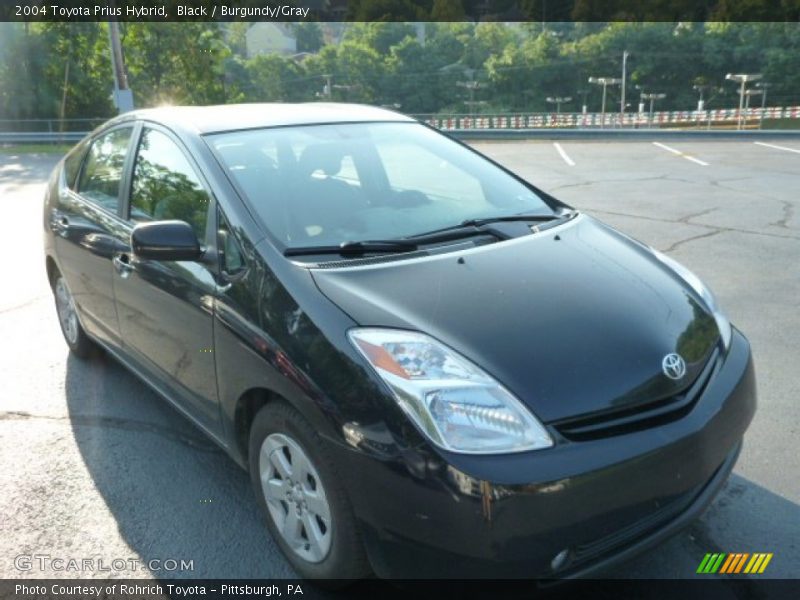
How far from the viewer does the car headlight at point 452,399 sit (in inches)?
82.5

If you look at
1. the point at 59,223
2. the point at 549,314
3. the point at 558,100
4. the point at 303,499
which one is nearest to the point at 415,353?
the point at 549,314

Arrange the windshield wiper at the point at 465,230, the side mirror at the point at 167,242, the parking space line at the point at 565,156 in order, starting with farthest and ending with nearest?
the parking space line at the point at 565,156 → the windshield wiper at the point at 465,230 → the side mirror at the point at 167,242

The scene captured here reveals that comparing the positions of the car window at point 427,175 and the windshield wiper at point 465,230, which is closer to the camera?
the windshield wiper at point 465,230

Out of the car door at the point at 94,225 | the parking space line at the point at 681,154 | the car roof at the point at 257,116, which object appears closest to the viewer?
the car roof at the point at 257,116

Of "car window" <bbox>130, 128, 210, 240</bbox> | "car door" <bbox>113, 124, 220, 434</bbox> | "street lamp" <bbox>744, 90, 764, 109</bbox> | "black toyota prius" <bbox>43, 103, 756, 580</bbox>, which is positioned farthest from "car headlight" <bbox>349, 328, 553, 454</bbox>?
"street lamp" <bbox>744, 90, 764, 109</bbox>

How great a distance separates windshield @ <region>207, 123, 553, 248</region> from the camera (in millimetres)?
2988

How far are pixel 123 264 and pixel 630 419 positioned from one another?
2.45m

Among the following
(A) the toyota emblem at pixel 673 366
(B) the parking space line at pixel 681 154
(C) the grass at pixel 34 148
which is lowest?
(C) the grass at pixel 34 148

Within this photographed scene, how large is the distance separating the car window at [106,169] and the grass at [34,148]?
68.9 feet

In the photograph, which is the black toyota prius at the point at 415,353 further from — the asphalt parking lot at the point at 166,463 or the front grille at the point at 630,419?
the asphalt parking lot at the point at 166,463

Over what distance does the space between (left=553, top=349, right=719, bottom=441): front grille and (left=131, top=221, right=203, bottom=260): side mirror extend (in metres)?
1.55

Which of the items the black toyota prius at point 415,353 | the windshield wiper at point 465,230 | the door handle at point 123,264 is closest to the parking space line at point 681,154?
the windshield wiper at point 465,230

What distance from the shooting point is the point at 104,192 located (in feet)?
13.3

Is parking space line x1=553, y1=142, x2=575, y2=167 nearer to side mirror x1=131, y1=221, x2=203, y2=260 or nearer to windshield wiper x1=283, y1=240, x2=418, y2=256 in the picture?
windshield wiper x1=283, y1=240, x2=418, y2=256
